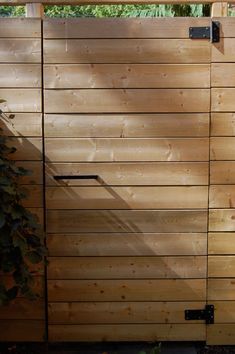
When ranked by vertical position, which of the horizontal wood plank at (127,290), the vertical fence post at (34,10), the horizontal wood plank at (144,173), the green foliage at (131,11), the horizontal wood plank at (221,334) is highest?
the green foliage at (131,11)

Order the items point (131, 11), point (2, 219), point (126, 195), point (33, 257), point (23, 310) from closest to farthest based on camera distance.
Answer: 1. point (2, 219)
2. point (33, 257)
3. point (126, 195)
4. point (23, 310)
5. point (131, 11)

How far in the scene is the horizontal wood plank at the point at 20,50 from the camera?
2896 millimetres

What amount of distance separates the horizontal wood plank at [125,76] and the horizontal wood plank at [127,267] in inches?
42.9

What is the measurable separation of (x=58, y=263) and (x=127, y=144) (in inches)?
34.6

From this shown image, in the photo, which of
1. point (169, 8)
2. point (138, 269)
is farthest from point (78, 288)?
point (169, 8)

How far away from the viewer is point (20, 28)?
288 cm

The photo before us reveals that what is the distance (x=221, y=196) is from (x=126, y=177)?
61cm

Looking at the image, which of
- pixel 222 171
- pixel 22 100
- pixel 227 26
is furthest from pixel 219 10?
pixel 22 100

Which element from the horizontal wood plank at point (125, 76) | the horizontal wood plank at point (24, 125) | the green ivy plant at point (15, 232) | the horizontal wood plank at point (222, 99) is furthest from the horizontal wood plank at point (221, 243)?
the horizontal wood plank at point (24, 125)

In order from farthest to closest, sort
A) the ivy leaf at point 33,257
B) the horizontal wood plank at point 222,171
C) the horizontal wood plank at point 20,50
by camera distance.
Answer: the horizontal wood plank at point 222,171 < the horizontal wood plank at point 20,50 < the ivy leaf at point 33,257

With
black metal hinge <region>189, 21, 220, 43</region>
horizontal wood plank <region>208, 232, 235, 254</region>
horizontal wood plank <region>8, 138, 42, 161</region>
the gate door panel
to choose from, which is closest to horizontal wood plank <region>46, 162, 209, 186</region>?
the gate door panel

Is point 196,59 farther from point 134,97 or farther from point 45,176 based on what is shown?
point 45,176

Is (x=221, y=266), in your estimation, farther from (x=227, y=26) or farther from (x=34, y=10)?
(x=34, y=10)

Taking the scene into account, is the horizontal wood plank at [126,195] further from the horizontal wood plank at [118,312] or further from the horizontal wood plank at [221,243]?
the horizontal wood plank at [118,312]
